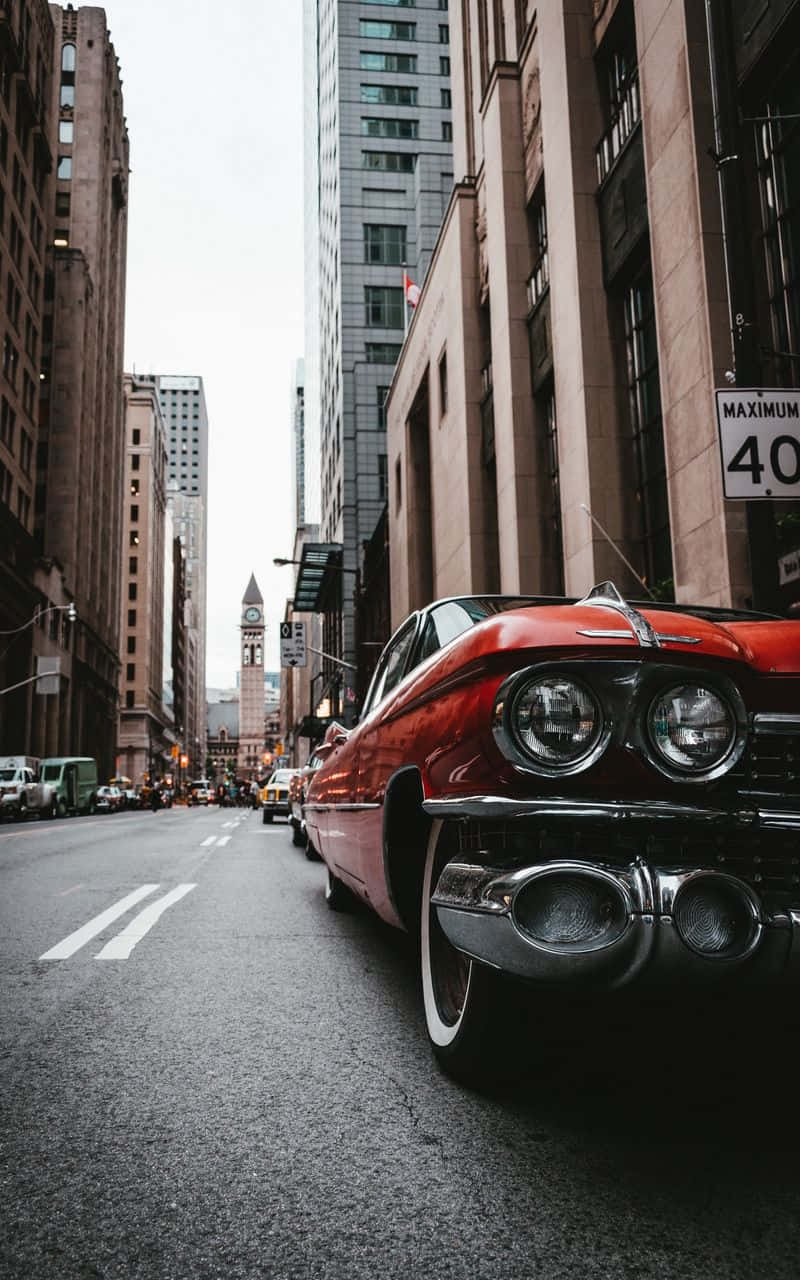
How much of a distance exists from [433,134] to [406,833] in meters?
68.3

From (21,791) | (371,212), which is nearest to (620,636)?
(21,791)

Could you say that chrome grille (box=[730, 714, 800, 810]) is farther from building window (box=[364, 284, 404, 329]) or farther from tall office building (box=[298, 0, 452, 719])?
building window (box=[364, 284, 404, 329])

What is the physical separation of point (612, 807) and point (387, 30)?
7511cm

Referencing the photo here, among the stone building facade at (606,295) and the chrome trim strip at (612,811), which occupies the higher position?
the stone building facade at (606,295)

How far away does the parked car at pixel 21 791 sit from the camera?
3328 cm

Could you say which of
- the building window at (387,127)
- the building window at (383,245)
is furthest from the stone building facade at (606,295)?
the building window at (387,127)

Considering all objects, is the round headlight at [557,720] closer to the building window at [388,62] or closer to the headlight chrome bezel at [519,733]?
the headlight chrome bezel at [519,733]

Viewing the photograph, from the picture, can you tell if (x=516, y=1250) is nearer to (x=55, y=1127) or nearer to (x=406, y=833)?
(x=55, y=1127)

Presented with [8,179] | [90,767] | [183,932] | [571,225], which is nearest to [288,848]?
[183,932]

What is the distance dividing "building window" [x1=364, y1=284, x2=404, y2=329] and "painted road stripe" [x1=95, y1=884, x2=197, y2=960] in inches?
2215

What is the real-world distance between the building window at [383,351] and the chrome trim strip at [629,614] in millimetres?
59468

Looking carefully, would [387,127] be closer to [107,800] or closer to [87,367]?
[87,367]

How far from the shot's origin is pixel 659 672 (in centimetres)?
255

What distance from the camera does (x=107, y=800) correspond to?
2058 inches
